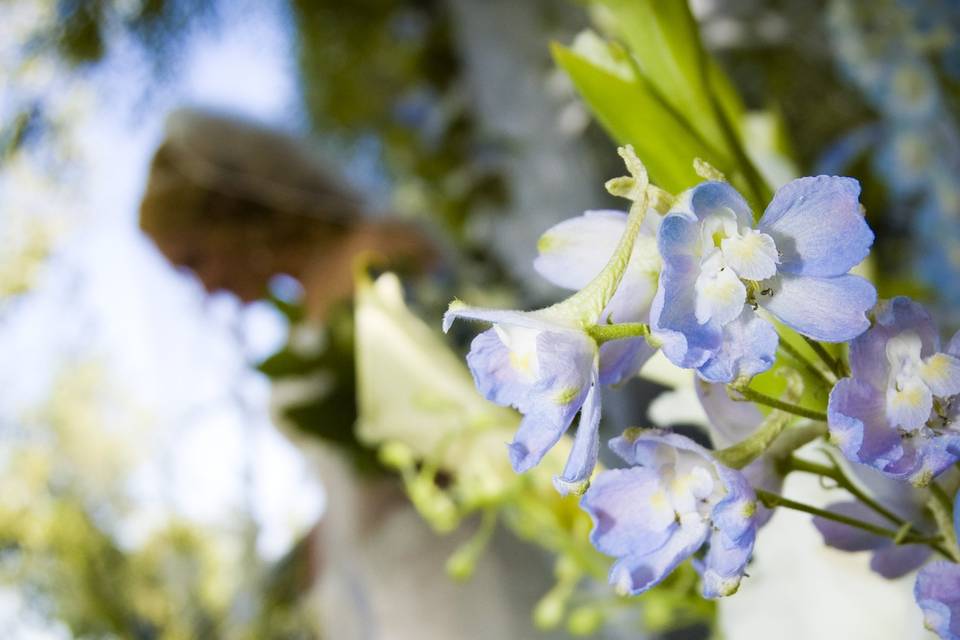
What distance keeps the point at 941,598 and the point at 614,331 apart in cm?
4

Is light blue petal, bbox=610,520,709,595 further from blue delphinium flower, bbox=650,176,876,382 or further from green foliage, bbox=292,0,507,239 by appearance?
green foliage, bbox=292,0,507,239

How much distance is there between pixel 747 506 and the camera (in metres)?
0.10

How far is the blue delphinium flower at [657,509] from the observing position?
0.10m

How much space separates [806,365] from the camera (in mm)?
111

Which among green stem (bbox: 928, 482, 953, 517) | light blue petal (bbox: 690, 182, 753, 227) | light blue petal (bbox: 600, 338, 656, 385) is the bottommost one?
green stem (bbox: 928, 482, 953, 517)

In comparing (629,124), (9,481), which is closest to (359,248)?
(629,124)

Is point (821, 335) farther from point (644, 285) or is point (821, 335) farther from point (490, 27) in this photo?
point (490, 27)

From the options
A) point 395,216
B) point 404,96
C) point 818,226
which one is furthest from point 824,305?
point 404,96

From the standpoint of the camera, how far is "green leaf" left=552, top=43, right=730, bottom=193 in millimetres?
141

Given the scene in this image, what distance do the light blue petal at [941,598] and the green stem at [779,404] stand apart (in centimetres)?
2

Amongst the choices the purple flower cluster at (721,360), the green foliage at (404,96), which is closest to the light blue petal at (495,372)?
the purple flower cluster at (721,360)

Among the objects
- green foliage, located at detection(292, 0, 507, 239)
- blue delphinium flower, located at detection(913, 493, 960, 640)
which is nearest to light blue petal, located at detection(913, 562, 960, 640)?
blue delphinium flower, located at detection(913, 493, 960, 640)

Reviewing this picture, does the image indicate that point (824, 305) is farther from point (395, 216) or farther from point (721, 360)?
point (395, 216)

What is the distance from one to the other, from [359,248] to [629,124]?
0.47 metres
